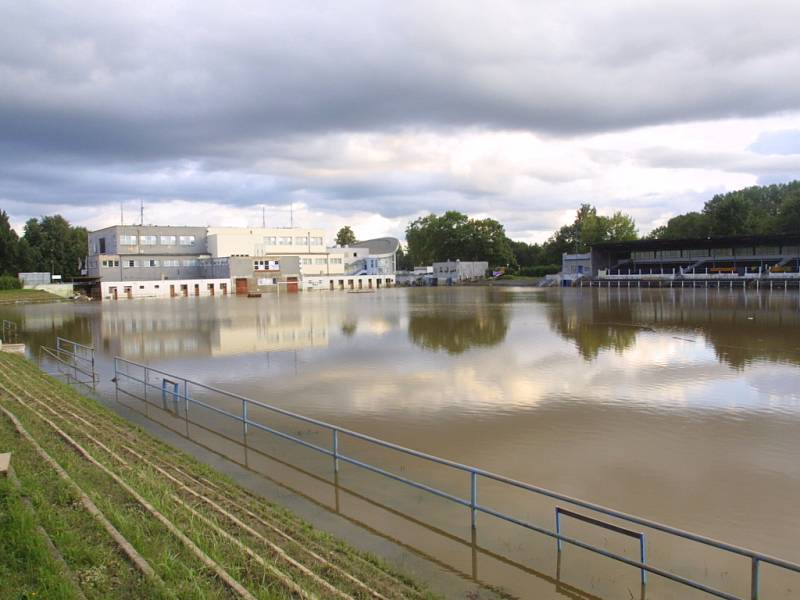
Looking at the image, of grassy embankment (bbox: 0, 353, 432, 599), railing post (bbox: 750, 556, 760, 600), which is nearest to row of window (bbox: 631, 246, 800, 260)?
railing post (bbox: 750, 556, 760, 600)

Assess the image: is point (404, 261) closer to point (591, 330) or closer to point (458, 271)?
point (458, 271)

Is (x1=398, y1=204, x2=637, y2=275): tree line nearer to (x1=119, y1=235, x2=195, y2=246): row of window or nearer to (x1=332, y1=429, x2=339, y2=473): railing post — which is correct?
(x1=119, y1=235, x2=195, y2=246): row of window

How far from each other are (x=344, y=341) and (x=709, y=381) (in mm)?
15766

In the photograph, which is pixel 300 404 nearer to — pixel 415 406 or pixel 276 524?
pixel 415 406

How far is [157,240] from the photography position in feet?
300

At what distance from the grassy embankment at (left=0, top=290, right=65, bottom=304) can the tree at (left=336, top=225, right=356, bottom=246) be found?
3227 inches

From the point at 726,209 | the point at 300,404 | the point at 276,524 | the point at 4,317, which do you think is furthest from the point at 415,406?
the point at 726,209

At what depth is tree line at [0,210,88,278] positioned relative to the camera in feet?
290

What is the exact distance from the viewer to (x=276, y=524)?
7.54 meters

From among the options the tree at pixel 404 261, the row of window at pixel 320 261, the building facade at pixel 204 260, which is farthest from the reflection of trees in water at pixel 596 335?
the tree at pixel 404 261

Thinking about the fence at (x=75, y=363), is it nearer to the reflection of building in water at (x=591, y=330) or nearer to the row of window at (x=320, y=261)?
the reflection of building in water at (x=591, y=330)

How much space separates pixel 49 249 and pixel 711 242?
104037 mm

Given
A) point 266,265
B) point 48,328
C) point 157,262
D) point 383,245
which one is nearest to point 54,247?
point 157,262

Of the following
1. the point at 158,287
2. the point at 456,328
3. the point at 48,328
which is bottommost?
the point at 456,328
